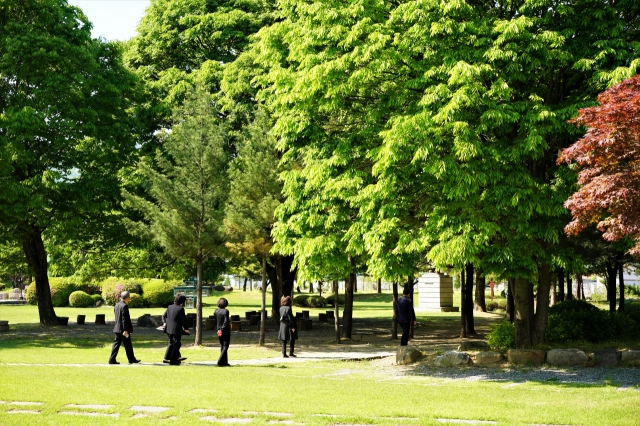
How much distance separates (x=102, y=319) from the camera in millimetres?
32969

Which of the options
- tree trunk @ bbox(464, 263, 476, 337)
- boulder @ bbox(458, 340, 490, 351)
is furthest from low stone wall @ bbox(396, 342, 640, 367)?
tree trunk @ bbox(464, 263, 476, 337)

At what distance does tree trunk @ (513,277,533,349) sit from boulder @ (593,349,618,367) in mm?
2066

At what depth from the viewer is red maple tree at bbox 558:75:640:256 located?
34.8ft

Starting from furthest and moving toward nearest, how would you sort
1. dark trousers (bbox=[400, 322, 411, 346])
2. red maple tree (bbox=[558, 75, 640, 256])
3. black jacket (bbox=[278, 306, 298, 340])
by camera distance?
dark trousers (bbox=[400, 322, 411, 346]) → black jacket (bbox=[278, 306, 298, 340]) → red maple tree (bbox=[558, 75, 640, 256])

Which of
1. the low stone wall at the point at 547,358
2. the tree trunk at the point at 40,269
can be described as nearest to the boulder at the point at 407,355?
the low stone wall at the point at 547,358

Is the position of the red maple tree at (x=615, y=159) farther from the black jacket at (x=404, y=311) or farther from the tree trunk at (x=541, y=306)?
the black jacket at (x=404, y=311)

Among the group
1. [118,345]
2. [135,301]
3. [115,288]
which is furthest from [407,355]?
[115,288]

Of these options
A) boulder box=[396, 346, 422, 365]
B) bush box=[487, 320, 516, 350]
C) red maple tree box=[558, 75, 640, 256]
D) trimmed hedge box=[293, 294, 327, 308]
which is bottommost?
→ trimmed hedge box=[293, 294, 327, 308]

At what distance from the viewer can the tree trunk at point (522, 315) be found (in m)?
16.8

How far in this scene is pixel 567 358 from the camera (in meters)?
14.9

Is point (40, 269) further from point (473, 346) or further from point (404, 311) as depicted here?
point (473, 346)

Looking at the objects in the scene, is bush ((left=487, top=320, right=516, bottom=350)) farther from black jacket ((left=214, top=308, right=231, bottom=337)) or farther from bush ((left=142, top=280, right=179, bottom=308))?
bush ((left=142, top=280, right=179, bottom=308))

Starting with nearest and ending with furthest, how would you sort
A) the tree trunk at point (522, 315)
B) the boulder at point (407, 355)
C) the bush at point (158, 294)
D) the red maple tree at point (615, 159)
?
the red maple tree at point (615, 159) → the boulder at point (407, 355) → the tree trunk at point (522, 315) → the bush at point (158, 294)

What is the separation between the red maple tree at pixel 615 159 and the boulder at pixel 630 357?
4385mm
